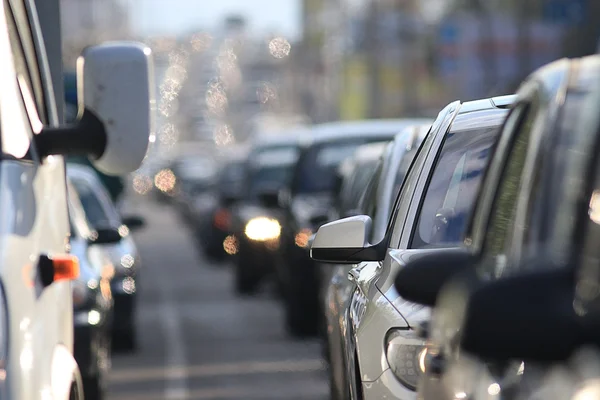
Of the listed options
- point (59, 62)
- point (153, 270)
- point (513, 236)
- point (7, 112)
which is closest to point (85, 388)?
point (59, 62)

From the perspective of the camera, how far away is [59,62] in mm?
6098

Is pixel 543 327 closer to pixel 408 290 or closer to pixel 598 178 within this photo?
pixel 598 178

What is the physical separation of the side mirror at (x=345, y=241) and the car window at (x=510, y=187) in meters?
2.11

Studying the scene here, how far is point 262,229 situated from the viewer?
19.4 meters

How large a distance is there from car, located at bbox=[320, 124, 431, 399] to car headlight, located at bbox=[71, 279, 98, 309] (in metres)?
2.02

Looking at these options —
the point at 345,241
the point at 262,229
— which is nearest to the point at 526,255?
the point at 345,241

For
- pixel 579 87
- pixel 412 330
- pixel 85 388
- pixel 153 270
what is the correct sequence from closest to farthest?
pixel 579 87
pixel 412 330
pixel 85 388
pixel 153 270

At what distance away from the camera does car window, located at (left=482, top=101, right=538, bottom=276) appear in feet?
12.8

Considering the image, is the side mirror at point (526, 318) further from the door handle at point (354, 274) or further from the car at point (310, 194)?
the car at point (310, 194)

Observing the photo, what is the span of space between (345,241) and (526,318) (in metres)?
3.66

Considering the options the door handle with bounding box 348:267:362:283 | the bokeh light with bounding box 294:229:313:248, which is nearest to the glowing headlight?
the bokeh light with bounding box 294:229:313:248

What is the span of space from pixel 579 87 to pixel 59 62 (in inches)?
119

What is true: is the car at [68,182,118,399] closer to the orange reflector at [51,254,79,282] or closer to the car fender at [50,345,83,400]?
the car fender at [50,345,83,400]

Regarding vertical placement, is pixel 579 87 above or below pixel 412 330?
above
